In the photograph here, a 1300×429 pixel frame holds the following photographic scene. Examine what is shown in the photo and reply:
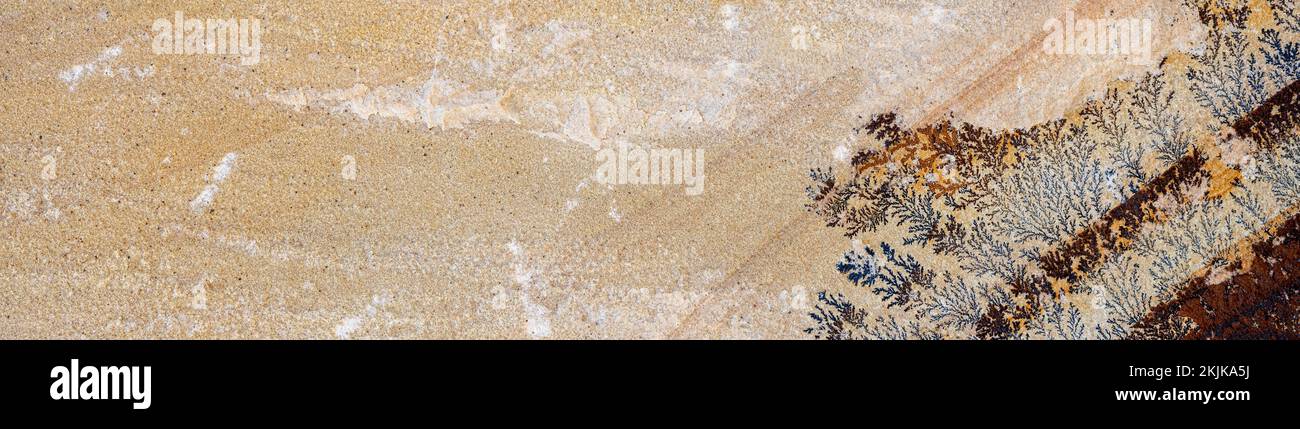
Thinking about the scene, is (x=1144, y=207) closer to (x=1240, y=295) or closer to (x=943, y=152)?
(x=1240, y=295)

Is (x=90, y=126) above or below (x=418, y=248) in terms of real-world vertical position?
above

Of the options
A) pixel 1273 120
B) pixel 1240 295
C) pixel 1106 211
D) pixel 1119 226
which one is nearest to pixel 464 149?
pixel 1106 211

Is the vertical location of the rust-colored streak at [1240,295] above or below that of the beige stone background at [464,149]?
below

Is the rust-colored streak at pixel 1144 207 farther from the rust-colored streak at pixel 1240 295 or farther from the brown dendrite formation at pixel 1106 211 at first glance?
the rust-colored streak at pixel 1240 295

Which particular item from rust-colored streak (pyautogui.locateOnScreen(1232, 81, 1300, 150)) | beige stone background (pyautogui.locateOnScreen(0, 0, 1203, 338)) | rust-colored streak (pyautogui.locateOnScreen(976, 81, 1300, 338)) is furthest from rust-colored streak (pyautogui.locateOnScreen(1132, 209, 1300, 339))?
beige stone background (pyautogui.locateOnScreen(0, 0, 1203, 338))

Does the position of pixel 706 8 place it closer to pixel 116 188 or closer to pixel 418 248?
pixel 418 248

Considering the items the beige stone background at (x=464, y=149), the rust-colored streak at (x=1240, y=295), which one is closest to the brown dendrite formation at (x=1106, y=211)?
the rust-colored streak at (x=1240, y=295)
